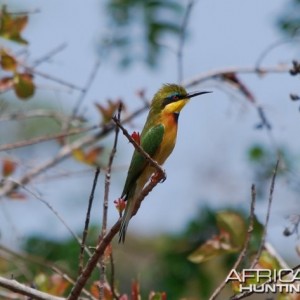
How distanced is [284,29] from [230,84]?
441 millimetres

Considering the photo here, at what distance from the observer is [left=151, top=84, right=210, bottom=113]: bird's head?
3447mm

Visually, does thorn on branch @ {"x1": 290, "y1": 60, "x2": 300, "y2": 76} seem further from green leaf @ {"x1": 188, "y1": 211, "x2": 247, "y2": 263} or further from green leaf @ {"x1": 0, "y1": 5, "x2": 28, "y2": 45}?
green leaf @ {"x1": 0, "y1": 5, "x2": 28, "y2": 45}

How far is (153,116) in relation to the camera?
11.5 feet

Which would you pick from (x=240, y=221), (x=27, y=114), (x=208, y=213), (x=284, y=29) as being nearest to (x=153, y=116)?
A: (x=240, y=221)

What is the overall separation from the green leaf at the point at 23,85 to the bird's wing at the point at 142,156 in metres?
0.65

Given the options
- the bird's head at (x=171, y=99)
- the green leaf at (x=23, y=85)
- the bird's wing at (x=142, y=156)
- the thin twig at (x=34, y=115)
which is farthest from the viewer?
the thin twig at (x=34, y=115)

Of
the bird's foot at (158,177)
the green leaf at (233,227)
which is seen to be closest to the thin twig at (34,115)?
the green leaf at (233,227)

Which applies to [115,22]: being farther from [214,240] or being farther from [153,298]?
[153,298]

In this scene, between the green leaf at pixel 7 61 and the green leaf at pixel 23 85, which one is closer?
the green leaf at pixel 7 61

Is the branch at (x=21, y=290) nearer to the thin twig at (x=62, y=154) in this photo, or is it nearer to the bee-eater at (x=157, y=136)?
the bee-eater at (x=157, y=136)

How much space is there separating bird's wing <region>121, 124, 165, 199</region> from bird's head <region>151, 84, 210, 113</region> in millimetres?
127

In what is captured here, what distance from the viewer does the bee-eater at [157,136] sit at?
123 inches

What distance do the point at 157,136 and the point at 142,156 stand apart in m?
0.29

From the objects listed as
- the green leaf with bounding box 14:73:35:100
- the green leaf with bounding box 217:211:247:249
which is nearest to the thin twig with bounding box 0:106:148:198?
the green leaf with bounding box 14:73:35:100
